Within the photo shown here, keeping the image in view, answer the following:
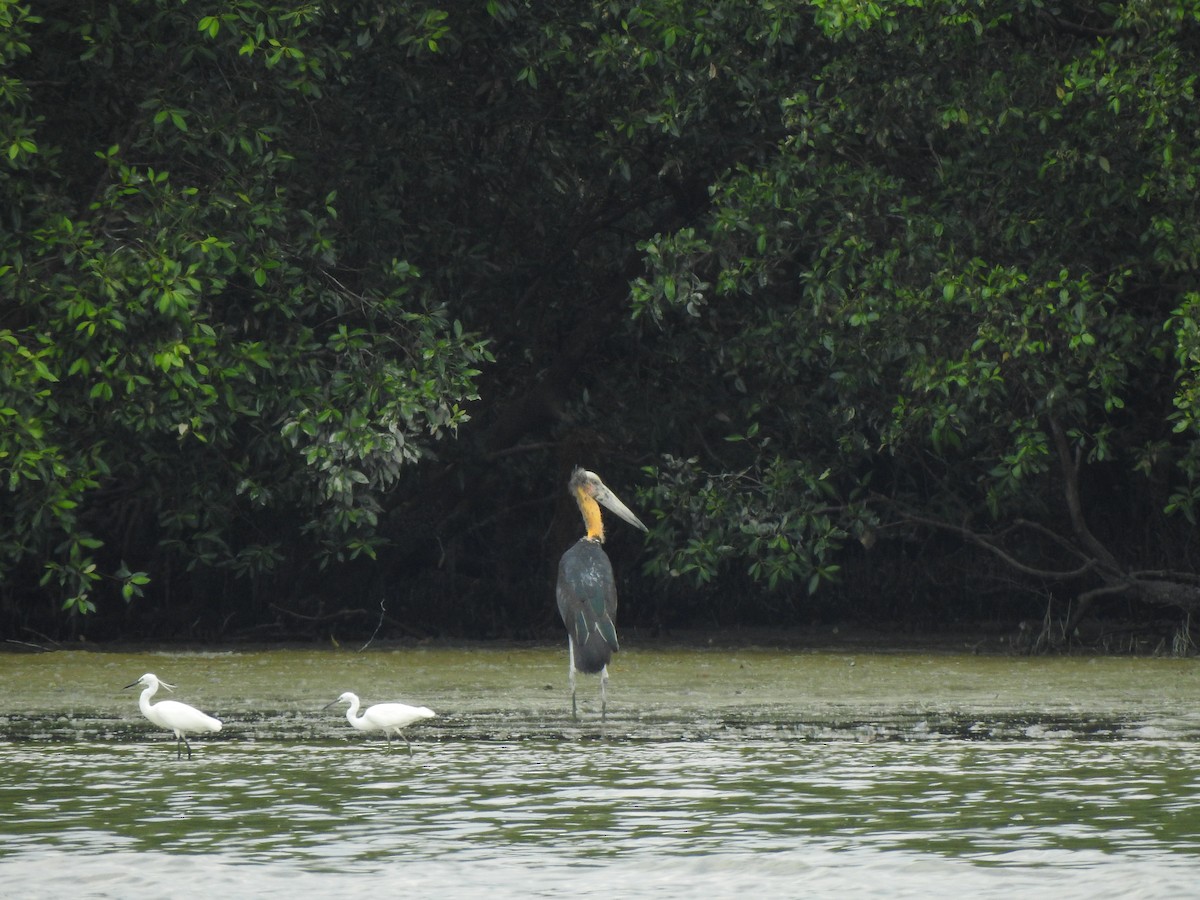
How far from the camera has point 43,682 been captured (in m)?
13.3

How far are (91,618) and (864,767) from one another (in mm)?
9476

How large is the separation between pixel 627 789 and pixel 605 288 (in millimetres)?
9320

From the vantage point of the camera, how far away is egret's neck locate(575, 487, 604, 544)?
13.7 meters

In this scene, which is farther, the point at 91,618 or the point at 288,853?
the point at 91,618

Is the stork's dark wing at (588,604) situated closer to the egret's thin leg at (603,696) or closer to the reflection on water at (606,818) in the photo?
the egret's thin leg at (603,696)

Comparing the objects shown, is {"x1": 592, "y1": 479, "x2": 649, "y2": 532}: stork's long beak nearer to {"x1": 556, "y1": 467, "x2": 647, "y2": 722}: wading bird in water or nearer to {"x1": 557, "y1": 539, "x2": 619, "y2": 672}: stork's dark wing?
{"x1": 556, "y1": 467, "x2": 647, "y2": 722}: wading bird in water

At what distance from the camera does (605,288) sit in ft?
57.1

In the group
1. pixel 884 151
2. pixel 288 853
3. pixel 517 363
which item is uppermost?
pixel 884 151

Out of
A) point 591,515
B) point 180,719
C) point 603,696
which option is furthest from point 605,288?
point 180,719

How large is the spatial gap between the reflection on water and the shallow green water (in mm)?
16

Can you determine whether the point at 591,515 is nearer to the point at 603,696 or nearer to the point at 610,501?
the point at 610,501

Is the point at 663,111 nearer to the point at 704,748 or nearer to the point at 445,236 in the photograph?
the point at 445,236

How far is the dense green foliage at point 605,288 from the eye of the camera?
13555mm

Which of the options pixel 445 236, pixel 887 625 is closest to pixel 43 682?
pixel 445 236
